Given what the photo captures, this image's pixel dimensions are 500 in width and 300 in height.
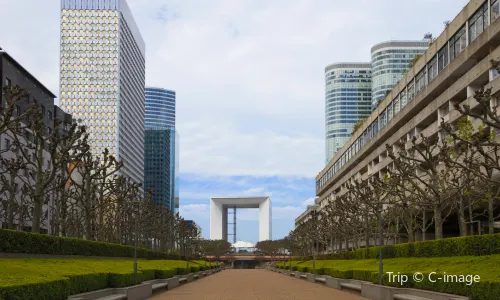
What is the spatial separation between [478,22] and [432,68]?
535 inches

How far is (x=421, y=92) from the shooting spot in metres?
68.9

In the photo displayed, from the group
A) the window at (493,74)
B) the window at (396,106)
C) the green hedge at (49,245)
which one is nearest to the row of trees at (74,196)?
the green hedge at (49,245)

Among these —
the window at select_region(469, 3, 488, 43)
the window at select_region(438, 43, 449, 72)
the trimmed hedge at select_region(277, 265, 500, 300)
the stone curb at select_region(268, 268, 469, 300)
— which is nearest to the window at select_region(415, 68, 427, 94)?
the window at select_region(438, 43, 449, 72)

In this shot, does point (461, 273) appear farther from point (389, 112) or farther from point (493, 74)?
point (389, 112)

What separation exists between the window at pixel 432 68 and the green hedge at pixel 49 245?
1473 inches

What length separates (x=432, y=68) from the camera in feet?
217

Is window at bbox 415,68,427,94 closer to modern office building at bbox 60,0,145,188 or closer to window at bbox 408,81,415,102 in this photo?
window at bbox 408,81,415,102

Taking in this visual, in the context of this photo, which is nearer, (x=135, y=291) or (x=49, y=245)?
(x=135, y=291)

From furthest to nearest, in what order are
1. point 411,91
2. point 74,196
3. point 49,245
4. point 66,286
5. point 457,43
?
1. point 411,91
2. point 74,196
3. point 457,43
4. point 49,245
5. point 66,286

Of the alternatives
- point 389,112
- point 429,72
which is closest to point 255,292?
point 429,72

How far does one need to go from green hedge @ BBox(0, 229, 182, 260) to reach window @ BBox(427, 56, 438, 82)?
3740 centimetres

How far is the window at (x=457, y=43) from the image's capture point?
5658 centimetres

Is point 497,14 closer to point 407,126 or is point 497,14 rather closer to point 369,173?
point 407,126

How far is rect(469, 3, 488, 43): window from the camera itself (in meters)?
51.1
